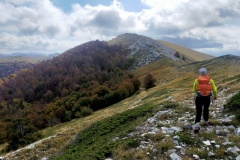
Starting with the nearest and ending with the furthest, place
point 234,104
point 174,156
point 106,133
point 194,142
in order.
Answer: point 174,156 < point 194,142 < point 234,104 < point 106,133

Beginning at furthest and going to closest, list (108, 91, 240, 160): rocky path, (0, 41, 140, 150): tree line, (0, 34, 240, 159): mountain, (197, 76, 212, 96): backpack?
(0, 41, 140, 150): tree line
(0, 34, 240, 159): mountain
(197, 76, 212, 96): backpack
(108, 91, 240, 160): rocky path

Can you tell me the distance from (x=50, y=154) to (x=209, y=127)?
13147mm

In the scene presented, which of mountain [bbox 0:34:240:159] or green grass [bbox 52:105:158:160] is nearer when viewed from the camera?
mountain [bbox 0:34:240:159]

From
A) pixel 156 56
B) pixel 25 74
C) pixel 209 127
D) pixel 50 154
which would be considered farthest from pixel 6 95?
pixel 209 127

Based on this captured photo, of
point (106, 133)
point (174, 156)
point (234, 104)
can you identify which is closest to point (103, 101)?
point (106, 133)

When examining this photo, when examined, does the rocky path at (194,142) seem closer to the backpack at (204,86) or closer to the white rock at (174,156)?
the white rock at (174,156)

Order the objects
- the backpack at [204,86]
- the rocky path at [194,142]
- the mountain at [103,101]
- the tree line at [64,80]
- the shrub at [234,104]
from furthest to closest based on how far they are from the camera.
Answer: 1. the tree line at [64,80]
2. the shrub at [234,104]
3. the mountain at [103,101]
4. the backpack at [204,86]
5. the rocky path at [194,142]

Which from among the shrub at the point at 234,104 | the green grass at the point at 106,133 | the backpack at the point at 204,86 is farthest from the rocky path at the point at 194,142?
→ the green grass at the point at 106,133

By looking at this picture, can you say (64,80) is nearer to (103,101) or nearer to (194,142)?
(103,101)

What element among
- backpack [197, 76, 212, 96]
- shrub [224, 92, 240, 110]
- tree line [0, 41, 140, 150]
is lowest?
tree line [0, 41, 140, 150]

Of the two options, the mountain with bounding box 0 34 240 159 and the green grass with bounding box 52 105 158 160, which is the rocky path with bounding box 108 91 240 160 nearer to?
the mountain with bounding box 0 34 240 159

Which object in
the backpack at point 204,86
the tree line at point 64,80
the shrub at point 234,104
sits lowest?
the tree line at point 64,80

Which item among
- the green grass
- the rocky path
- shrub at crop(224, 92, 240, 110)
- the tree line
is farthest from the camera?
the tree line

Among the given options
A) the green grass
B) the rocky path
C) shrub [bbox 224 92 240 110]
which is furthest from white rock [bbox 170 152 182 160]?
shrub [bbox 224 92 240 110]
